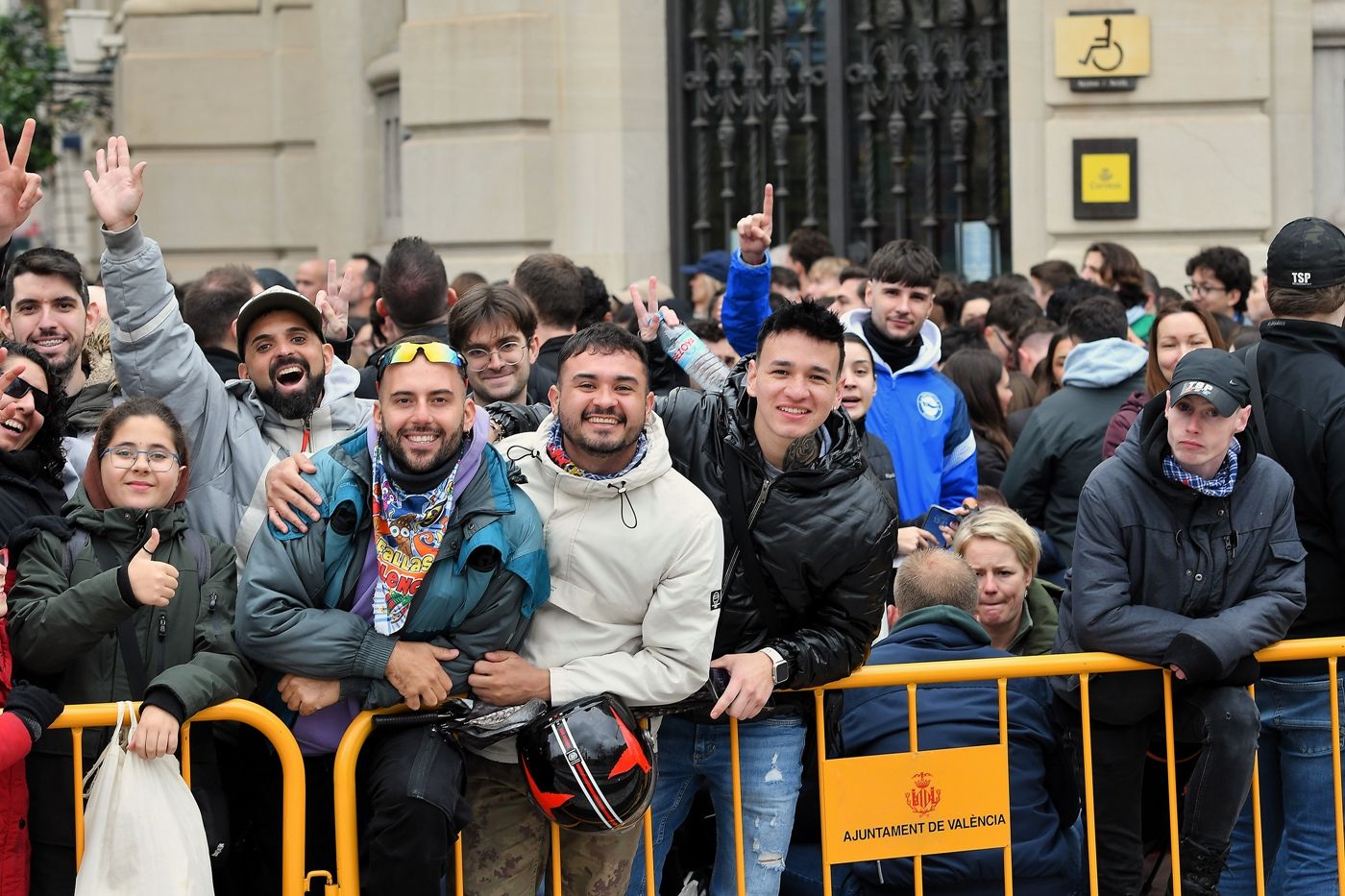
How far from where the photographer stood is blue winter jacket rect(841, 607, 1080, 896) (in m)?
5.28

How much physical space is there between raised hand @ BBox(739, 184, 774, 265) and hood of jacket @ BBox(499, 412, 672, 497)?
1.45m

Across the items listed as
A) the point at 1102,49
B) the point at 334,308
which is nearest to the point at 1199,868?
the point at 334,308

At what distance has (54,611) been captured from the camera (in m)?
4.54

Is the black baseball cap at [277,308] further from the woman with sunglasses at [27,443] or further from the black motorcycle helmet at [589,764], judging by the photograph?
the black motorcycle helmet at [589,764]

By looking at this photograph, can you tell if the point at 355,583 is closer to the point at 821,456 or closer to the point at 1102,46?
the point at 821,456

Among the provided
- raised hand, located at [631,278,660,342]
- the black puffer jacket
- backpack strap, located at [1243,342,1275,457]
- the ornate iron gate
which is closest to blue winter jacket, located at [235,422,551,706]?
the black puffer jacket

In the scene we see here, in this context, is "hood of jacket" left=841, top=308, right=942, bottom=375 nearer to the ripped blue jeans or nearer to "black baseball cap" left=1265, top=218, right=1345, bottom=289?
"black baseball cap" left=1265, top=218, right=1345, bottom=289

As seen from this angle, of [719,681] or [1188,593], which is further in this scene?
[1188,593]

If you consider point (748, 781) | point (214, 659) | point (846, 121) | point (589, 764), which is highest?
point (846, 121)

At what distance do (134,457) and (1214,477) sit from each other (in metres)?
3.02

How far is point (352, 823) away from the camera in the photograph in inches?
188

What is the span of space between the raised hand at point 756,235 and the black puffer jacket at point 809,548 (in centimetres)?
132

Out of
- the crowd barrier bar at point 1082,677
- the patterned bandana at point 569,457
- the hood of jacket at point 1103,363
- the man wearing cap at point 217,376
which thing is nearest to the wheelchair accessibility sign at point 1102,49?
the hood of jacket at point 1103,363

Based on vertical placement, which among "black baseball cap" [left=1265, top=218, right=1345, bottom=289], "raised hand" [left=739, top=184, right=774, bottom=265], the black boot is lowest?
the black boot
